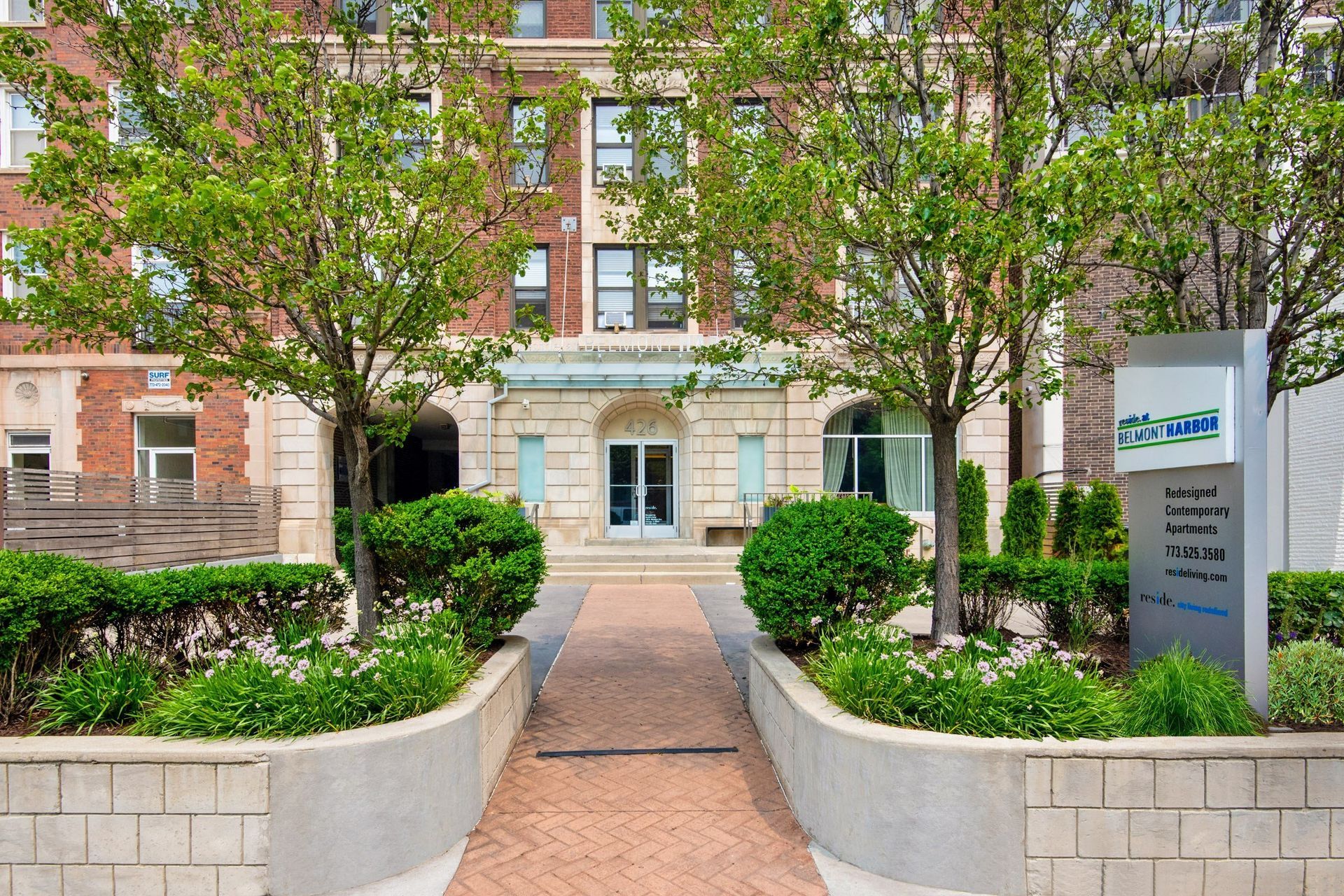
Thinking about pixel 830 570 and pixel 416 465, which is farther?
pixel 416 465

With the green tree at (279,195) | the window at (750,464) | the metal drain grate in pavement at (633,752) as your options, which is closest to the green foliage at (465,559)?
the green tree at (279,195)

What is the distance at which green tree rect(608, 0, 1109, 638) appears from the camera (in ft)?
16.9

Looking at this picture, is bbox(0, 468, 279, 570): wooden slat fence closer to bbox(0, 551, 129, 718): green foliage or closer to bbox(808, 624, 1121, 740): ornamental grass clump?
bbox(0, 551, 129, 718): green foliage

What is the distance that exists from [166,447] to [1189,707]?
64.5ft

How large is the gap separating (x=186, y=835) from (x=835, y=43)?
6533mm

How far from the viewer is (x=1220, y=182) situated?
18.2 ft

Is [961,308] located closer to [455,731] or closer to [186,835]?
[455,731]

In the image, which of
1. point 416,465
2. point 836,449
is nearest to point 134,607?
point 836,449

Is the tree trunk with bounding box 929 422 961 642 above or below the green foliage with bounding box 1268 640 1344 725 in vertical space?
above

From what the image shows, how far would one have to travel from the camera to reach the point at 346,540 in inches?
263

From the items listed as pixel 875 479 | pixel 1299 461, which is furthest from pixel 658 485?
pixel 1299 461

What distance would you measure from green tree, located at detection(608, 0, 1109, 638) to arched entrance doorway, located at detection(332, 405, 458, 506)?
44.4 feet

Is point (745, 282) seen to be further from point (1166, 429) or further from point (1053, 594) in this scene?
point (1053, 594)

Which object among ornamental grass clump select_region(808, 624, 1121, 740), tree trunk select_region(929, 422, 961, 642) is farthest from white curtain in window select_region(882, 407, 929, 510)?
ornamental grass clump select_region(808, 624, 1121, 740)
